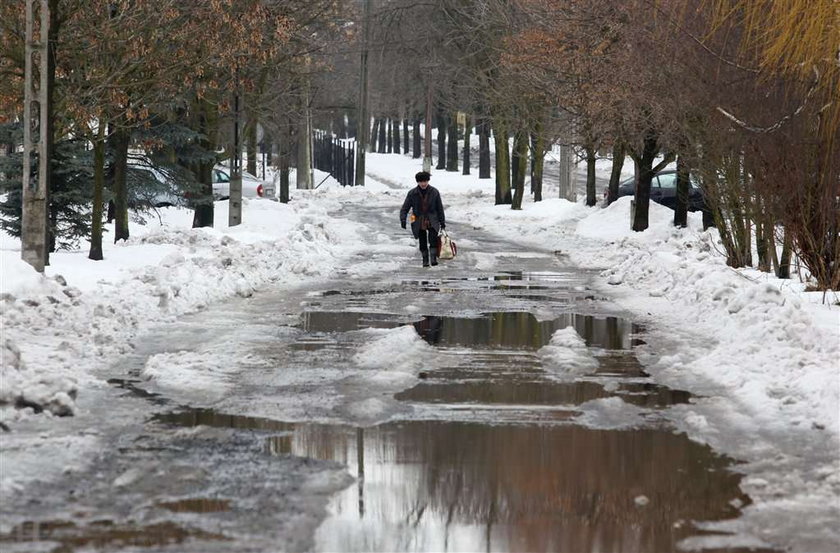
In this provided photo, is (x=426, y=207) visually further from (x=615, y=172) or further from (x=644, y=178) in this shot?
(x=615, y=172)

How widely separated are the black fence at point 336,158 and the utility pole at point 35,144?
175 feet

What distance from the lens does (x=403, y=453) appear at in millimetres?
7816

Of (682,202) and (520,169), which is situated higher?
(520,169)

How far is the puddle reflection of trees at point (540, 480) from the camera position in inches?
245

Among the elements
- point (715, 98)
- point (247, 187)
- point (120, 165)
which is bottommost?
point (120, 165)

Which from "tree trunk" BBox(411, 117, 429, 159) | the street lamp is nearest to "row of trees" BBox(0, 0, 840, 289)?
the street lamp

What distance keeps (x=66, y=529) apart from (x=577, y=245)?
2490 cm

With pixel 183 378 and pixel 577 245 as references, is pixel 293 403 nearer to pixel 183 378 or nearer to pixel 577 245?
pixel 183 378

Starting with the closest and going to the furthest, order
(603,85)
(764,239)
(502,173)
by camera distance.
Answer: (764,239) → (603,85) → (502,173)

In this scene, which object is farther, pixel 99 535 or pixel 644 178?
pixel 644 178

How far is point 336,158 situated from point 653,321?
202 feet

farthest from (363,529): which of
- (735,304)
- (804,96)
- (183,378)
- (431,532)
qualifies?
(804,96)

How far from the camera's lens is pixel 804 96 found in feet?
49.4

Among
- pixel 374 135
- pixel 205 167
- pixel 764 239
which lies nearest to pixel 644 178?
pixel 205 167
